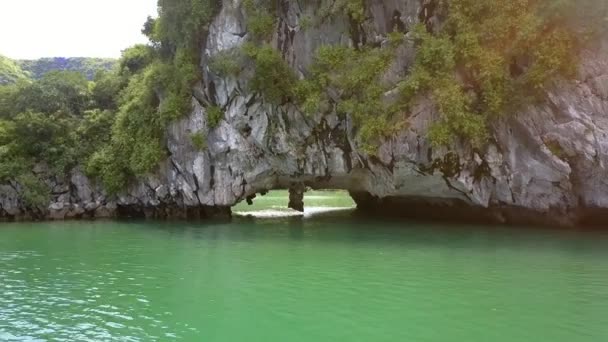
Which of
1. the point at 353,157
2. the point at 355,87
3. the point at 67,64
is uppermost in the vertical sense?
the point at 67,64

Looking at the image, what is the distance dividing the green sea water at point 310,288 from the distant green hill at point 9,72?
42.3m

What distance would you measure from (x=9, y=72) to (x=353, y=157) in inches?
1935

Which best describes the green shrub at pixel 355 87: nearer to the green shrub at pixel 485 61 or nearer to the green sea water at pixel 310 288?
the green shrub at pixel 485 61

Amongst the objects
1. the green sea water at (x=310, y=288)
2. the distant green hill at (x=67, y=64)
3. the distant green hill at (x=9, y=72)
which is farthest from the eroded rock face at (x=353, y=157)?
the distant green hill at (x=67, y=64)

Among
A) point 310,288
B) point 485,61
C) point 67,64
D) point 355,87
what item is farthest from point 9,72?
point 310,288

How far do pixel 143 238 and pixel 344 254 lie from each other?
23.4ft

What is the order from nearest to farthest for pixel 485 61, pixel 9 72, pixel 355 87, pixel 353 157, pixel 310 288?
pixel 310 288 → pixel 485 61 → pixel 355 87 → pixel 353 157 → pixel 9 72

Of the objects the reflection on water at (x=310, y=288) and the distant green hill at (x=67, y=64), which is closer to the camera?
the reflection on water at (x=310, y=288)

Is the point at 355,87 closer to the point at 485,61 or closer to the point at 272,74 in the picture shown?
the point at 272,74

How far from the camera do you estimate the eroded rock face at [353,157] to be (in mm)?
15484

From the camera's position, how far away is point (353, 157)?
18906mm

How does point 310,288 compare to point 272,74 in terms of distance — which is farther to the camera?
point 272,74

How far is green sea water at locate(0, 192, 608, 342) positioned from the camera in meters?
6.93

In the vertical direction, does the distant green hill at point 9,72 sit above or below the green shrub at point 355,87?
above
